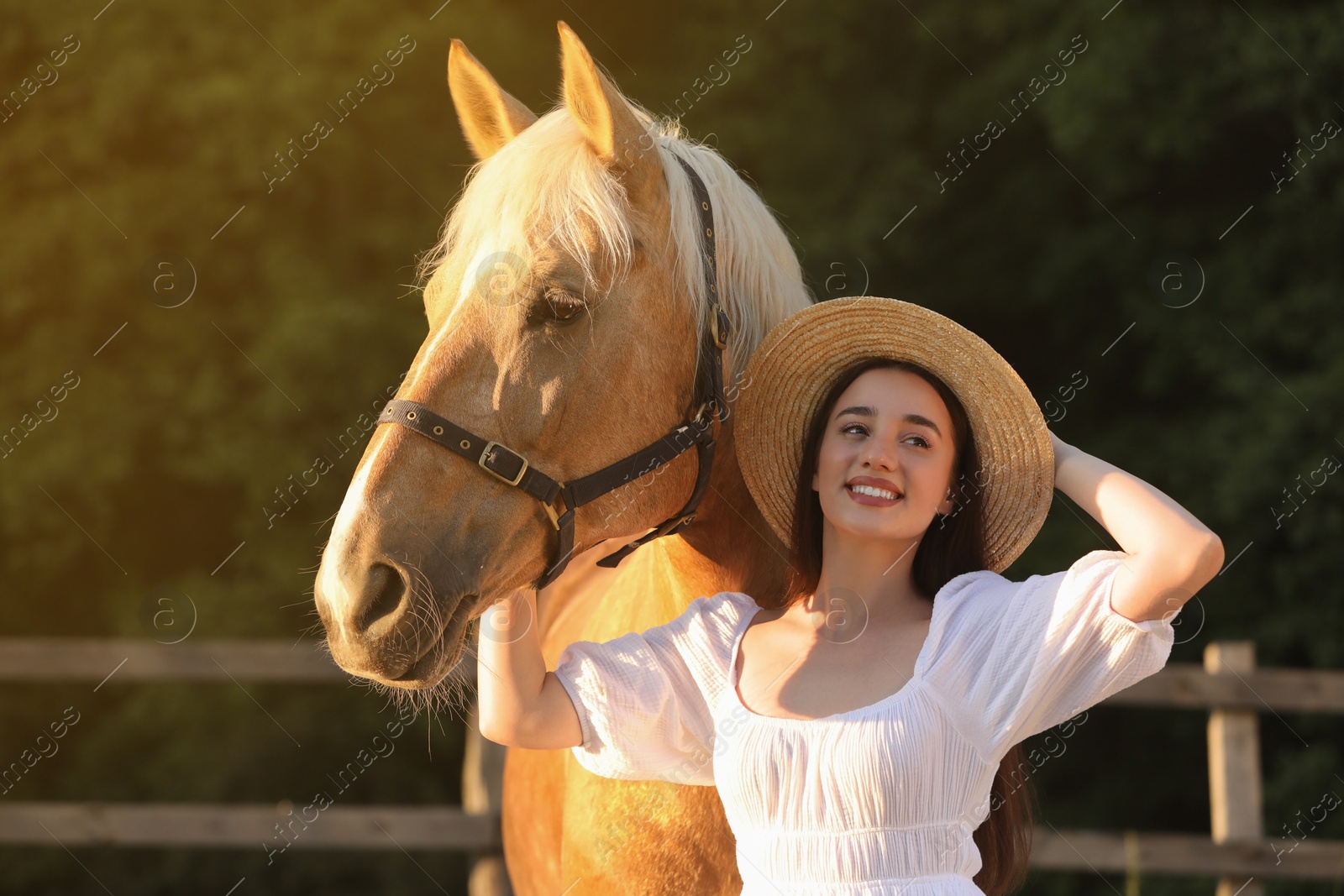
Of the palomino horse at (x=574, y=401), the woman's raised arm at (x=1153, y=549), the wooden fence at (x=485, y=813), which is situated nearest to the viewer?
the woman's raised arm at (x=1153, y=549)

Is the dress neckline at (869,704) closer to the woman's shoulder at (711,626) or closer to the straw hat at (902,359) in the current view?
the woman's shoulder at (711,626)

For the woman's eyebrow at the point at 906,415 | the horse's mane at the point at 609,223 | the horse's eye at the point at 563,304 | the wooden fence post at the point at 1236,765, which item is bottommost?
the wooden fence post at the point at 1236,765

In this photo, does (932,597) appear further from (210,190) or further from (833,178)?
(210,190)

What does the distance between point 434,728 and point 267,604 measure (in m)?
1.10

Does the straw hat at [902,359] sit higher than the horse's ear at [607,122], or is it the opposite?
the horse's ear at [607,122]

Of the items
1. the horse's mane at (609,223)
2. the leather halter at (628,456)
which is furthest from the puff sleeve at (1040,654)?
the horse's mane at (609,223)

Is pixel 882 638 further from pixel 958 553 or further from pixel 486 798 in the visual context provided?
pixel 486 798

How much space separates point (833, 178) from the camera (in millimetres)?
6617

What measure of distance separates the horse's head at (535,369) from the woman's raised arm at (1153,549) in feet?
Answer: 2.00

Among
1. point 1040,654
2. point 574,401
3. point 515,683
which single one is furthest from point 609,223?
point 1040,654

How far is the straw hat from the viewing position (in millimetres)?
1658

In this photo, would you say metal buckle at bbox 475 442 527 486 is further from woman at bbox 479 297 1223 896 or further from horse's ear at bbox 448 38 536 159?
horse's ear at bbox 448 38 536 159

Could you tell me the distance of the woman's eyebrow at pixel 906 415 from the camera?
1.62 m

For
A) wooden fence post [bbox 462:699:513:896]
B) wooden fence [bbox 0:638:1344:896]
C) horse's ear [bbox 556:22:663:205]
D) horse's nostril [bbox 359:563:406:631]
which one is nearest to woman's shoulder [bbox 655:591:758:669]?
horse's nostril [bbox 359:563:406:631]
